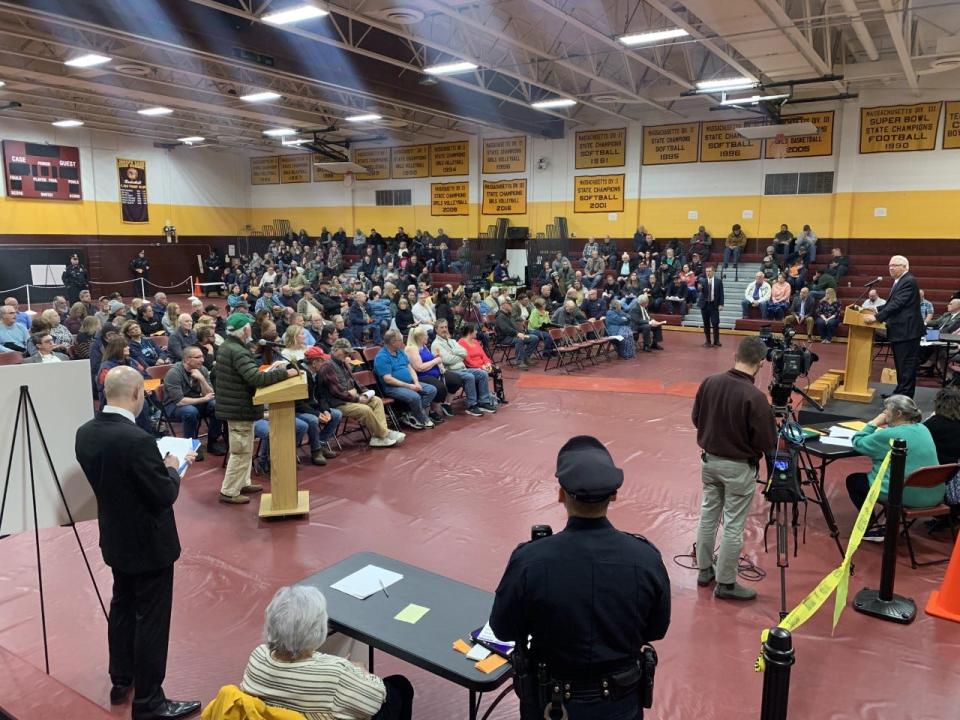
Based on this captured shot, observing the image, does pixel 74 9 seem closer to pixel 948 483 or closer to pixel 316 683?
pixel 316 683

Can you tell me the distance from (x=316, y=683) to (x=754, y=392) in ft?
9.20

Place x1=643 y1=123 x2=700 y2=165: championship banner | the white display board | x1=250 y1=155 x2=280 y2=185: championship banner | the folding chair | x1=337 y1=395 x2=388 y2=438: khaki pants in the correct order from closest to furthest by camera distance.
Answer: the white display board < the folding chair < x1=337 y1=395 x2=388 y2=438: khaki pants < x1=643 y1=123 x2=700 y2=165: championship banner < x1=250 y1=155 x2=280 y2=185: championship banner

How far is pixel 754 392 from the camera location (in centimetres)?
384

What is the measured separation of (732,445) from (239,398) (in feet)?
12.0

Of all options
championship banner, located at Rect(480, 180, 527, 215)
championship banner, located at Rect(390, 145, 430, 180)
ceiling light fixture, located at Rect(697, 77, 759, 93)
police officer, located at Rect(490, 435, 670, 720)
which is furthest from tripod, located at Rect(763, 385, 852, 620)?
championship banner, located at Rect(390, 145, 430, 180)

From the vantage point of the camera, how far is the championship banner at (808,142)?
1728 cm

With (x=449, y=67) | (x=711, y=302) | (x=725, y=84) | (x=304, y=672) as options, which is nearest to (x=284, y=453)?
(x=304, y=672)

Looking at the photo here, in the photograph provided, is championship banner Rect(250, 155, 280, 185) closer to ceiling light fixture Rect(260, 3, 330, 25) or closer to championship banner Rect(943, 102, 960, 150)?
ceiling light fixture Rect(260, 3, 330, 25)

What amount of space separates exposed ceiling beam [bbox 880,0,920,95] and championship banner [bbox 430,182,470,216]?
13.1 metres

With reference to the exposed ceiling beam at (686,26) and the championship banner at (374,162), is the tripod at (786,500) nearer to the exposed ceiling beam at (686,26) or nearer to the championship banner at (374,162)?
the exposed ceiling beam at (686,26)

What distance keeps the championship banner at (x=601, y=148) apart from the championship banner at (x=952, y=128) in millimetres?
7863

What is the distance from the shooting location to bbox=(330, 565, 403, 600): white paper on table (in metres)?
2.84

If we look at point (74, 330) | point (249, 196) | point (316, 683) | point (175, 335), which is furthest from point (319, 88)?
point (316, 683)

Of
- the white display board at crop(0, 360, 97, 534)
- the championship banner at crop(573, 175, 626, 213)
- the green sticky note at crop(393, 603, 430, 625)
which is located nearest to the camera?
the green sticky note at crop(393, 603, 430, 625)
